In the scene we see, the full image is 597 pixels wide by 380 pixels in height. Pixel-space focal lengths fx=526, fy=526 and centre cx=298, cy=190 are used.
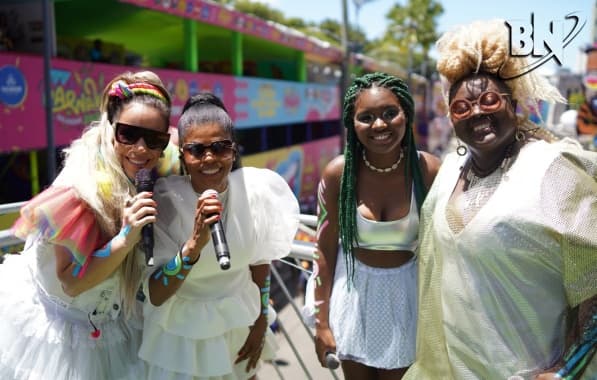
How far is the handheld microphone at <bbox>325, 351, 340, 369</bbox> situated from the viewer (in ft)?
6.81

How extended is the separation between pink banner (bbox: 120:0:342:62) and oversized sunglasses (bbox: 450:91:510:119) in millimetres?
6055

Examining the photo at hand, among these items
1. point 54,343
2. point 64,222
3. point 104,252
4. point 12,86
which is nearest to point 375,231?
point 104,252

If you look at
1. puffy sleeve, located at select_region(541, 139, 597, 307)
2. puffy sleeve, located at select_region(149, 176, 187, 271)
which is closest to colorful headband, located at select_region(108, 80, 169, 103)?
puffy sleeve, located at select_region(149, 176, 187, 271)

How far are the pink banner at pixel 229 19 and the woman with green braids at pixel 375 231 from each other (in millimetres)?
5652

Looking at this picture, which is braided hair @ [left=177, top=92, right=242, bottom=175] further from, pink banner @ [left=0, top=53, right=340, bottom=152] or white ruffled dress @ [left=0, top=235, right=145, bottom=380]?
pink banner @ [left=0, top=53, right=340, bottom=152]

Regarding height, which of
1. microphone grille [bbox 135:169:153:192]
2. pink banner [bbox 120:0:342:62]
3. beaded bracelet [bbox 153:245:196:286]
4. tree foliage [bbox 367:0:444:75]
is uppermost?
tree foliage [bbox 367:0:444:75]

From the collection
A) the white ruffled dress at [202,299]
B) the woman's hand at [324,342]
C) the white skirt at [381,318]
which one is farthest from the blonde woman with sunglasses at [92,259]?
the white skirt at [381,318]

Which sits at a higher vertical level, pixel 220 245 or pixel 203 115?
pixel 203 115

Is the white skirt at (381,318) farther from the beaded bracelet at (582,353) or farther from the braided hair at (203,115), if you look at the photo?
the braided hair at (203,115)

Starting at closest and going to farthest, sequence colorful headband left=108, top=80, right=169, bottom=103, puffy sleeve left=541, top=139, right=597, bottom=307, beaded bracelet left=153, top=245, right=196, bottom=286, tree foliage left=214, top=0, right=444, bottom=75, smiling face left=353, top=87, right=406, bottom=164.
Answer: puffy sleeve left=541, top=139, right=597, bottom=307
beaded bracelet left=153, top=245, right=196, bottom=286
colorful headband left=108, top=80, right=169, bottom=103
smiling face left=353, top=87, right=406, bottom=164
tree foliage left=214, top=0, right=444, bottom=75

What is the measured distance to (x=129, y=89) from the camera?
1825mm

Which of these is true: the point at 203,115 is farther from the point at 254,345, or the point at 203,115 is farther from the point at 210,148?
the point at 254,345

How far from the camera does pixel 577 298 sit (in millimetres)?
1470

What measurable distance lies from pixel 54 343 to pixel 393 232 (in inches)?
49.8
